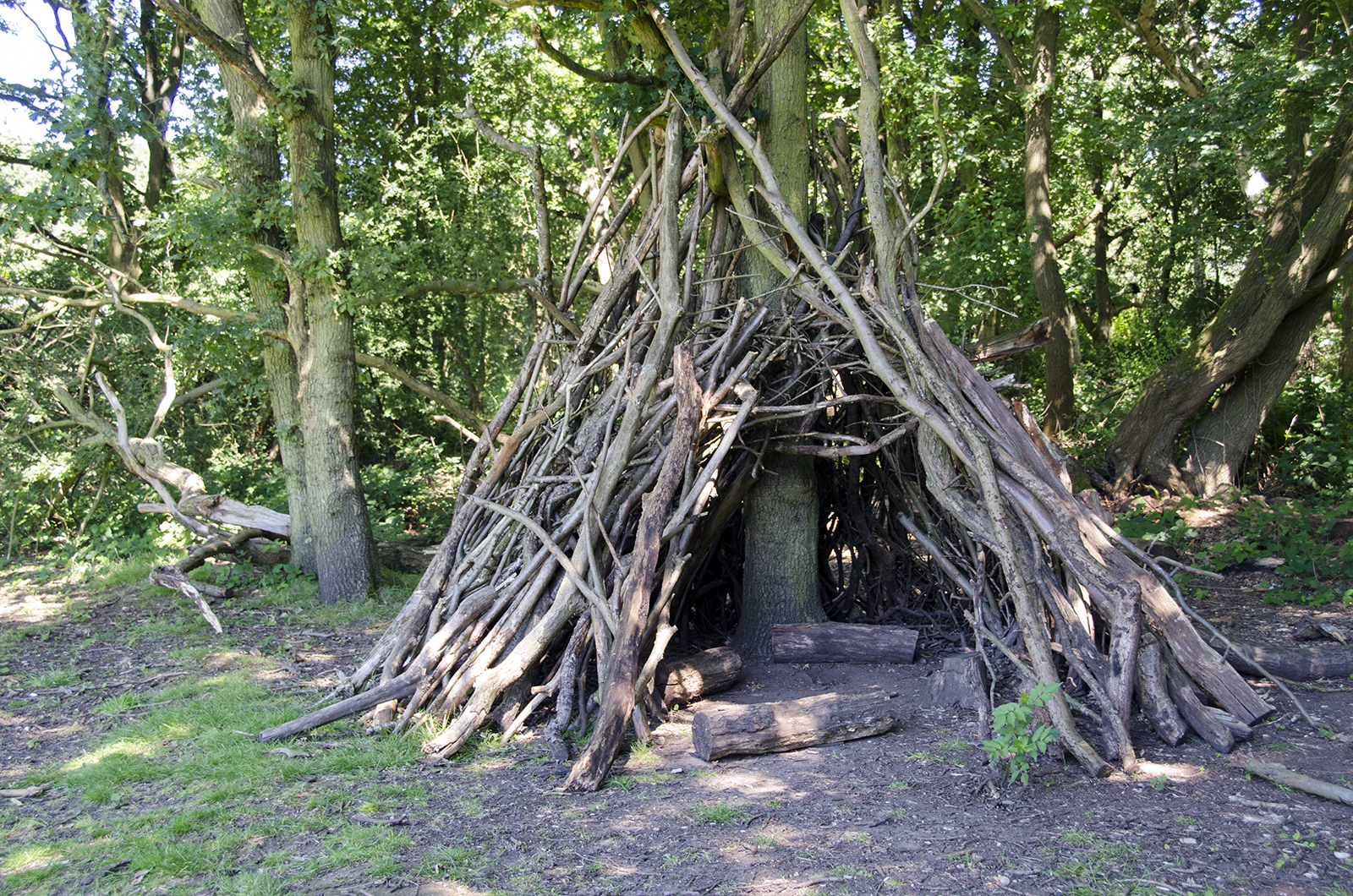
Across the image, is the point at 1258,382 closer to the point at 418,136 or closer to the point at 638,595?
the point at 638,595

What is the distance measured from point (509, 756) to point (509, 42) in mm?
11378

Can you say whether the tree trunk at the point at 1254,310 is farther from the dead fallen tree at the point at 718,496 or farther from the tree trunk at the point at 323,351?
the tree trunk at the point at 323,351

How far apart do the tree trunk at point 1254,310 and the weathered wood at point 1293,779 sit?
22.9ft

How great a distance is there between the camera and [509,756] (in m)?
4.43

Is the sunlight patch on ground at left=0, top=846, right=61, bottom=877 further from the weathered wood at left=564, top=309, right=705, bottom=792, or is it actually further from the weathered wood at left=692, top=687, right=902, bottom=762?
the weathered wood at left=692, top=687, right=902, bottom=762

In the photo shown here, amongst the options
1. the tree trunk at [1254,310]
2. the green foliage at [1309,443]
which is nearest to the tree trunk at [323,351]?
the tree trunk at [1254,310]

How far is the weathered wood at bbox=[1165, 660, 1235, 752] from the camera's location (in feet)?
12.9

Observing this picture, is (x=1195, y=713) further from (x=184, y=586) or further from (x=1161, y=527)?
(x=184, y=586)

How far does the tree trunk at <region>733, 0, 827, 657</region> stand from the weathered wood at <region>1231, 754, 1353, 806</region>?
8.99 feet

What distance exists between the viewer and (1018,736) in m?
3.59

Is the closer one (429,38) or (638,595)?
(638,595)

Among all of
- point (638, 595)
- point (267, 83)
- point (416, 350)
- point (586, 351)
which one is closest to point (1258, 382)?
point (586, 351)

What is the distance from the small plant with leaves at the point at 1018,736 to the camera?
351 centimetres

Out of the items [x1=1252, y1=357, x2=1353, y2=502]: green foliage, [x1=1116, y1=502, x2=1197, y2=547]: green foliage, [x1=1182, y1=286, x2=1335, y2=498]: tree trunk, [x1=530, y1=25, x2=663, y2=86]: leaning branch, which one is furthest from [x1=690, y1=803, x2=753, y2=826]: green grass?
[x1=1252, y1=357, x2=1353, y2=502]: green foliage
